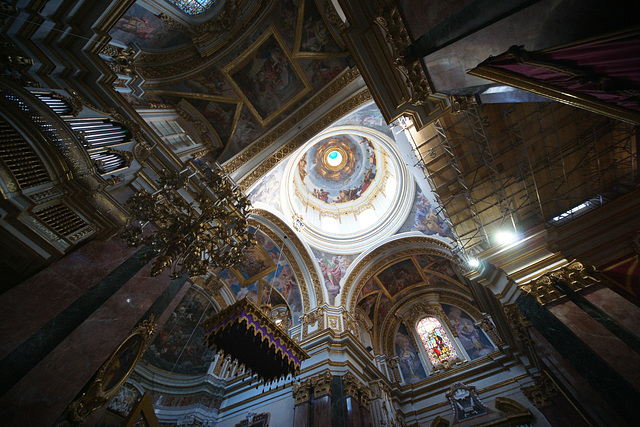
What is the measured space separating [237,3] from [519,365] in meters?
13.5

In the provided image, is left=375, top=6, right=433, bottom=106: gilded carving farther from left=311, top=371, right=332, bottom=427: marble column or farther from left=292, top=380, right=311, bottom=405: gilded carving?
left=292, top=380, right=311, bottom=405: gilded carving

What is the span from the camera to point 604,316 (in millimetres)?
4094

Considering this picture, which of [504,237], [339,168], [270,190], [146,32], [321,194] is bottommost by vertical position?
[504,237]

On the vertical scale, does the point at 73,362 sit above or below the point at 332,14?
below

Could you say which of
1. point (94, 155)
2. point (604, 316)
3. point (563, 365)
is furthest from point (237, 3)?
point (563, 365)

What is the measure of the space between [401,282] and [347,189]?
5656 mm

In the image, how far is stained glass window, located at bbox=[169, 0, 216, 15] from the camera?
609cm

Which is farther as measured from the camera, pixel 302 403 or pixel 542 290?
pixel 302 403

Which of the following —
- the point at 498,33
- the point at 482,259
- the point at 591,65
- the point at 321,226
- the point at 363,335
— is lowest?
the point at 591,65

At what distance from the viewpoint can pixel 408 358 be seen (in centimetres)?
1063

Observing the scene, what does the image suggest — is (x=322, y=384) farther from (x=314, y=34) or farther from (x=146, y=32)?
(x=146, y=32)

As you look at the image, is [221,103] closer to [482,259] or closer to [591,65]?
[591,65]

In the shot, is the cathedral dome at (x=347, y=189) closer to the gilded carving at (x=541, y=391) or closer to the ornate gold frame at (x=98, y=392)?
the gilded carving at (x=541, y=391)

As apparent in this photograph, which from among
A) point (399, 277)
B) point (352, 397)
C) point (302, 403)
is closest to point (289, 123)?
point (302, 403)
